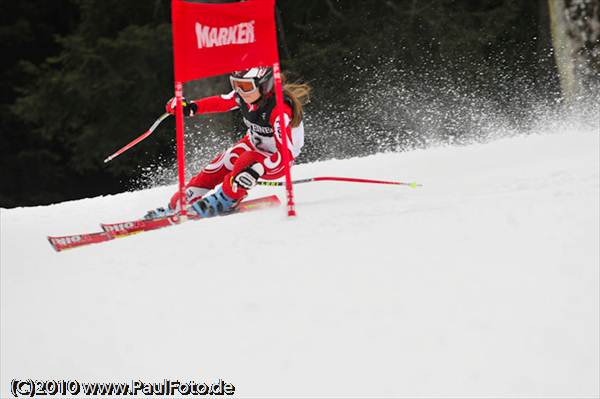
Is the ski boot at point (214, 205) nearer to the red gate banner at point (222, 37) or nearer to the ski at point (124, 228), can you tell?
the ski at point (124, 228)

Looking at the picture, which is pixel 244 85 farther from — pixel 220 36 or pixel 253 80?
pixel 220 36

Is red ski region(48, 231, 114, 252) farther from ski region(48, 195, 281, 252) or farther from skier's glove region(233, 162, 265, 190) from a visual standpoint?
skier's glove region(233, 162, 265, 190)

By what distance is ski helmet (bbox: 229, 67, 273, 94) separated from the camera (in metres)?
5.44

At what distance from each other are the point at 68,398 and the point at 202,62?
2.39m

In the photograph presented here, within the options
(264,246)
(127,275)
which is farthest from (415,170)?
(127,275)

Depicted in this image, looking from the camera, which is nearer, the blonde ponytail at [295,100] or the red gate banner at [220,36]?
the red gate banner at [220,36]

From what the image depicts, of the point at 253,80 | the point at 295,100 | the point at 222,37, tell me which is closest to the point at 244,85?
the point at 253,80

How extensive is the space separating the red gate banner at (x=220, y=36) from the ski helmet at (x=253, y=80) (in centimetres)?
41

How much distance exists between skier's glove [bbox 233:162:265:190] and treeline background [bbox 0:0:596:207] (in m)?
5.55

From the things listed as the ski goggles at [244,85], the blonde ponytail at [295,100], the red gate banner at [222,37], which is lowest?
the blonde ponytail at [295,100]

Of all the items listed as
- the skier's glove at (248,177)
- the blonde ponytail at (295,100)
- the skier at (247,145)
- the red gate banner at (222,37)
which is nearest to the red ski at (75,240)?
the skier at (247,145)

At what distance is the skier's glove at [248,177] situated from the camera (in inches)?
208

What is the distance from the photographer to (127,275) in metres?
3.97

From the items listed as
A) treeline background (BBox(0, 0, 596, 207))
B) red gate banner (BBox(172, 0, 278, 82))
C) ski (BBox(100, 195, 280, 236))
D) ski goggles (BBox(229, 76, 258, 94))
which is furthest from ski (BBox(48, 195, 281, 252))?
treeline background (BBox(0, 0, 596, 207))
